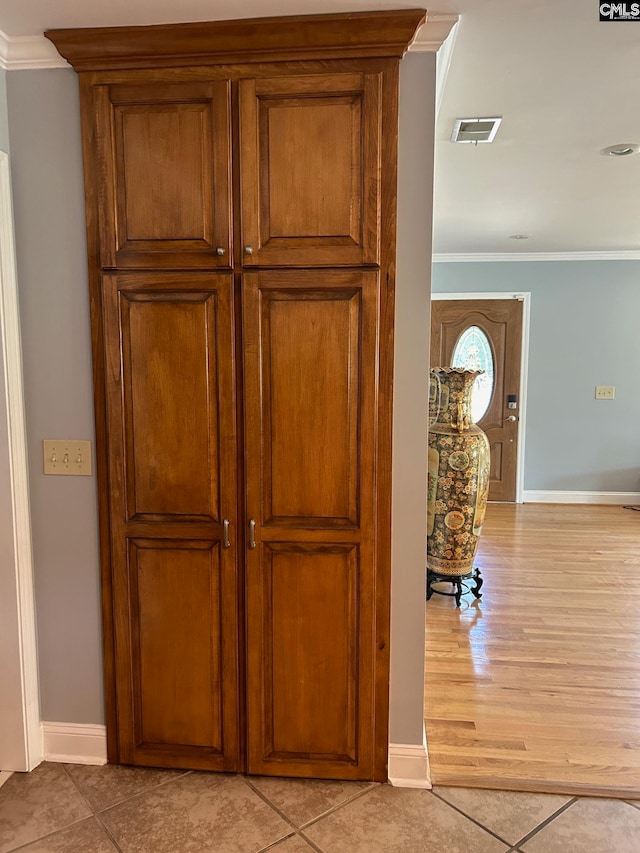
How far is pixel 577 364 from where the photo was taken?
5.93m

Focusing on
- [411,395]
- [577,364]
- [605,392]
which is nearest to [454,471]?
[411,395]

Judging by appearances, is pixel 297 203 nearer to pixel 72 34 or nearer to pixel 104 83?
pixel 104 83

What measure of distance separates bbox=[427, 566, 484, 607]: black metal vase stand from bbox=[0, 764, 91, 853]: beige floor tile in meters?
2.30

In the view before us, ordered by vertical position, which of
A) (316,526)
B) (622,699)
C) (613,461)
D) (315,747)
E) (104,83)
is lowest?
(622,699)

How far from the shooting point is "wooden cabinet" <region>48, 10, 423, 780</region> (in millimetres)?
1827

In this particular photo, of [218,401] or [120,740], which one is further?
[120,740]

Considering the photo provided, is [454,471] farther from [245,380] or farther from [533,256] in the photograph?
[533,256]

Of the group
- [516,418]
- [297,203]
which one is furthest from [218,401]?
[516,418]

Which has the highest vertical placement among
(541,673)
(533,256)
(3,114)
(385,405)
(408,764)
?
(533,256)

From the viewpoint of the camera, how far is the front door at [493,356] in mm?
5941

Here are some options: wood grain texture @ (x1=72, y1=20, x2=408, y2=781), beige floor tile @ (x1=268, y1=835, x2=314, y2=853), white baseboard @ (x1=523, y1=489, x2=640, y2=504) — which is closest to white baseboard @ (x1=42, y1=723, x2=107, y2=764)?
wood grain texture @ (x1=72, y1=20, x2=408, y2=781)

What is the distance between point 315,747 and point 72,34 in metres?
2.40

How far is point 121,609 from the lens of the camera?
2059mm

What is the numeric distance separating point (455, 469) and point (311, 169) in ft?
6.94
